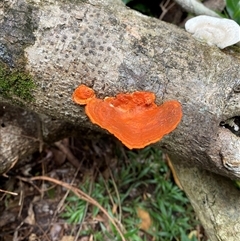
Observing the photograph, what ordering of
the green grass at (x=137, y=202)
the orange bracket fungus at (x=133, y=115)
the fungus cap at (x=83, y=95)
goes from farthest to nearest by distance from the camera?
1. the green grass at (x=137, y=202)
2. the fungus cap at (x=83, y=95)
3. the orange bracket fungus at (x=133, y=115)

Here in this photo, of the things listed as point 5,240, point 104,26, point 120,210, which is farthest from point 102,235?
point 104,26

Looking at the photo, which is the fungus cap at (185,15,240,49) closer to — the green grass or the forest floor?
the forest floor

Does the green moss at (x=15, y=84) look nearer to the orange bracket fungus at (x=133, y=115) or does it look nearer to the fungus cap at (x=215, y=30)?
the orange bracket fungus at (x=133, y=115)

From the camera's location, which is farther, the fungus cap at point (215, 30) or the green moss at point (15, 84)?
the fungus cap at point (215, 30)

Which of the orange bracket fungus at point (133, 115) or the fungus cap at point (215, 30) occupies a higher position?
the fungus cap at point (215, 30)

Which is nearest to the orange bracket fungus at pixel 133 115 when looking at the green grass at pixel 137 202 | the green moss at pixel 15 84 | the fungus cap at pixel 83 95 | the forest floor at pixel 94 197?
the fungus cap at pixel 83 95

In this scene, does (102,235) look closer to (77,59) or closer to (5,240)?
(5,240)

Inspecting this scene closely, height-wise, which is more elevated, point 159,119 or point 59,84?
point 159,119
